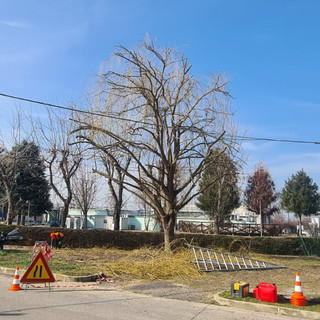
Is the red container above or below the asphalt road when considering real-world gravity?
above

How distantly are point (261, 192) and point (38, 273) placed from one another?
4381cm

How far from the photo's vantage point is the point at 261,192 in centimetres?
4988

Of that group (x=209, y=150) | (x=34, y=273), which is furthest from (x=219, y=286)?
(x=209, y=150)

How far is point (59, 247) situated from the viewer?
848 inches

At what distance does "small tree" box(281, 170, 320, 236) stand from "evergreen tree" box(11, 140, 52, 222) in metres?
30.8

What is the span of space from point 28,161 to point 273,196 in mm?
32257

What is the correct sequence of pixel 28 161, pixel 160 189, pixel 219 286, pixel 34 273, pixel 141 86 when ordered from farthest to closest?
pixel 28 161, pixel 160 189, pixel 141 86, pixel 219 286, pixel 34 273

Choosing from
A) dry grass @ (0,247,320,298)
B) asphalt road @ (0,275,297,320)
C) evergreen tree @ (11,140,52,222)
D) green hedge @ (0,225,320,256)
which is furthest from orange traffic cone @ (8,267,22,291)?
evergreen tree @ (11,140,52,222)

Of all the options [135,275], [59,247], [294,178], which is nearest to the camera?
[135,275]

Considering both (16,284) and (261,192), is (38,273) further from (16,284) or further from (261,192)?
(261,192)

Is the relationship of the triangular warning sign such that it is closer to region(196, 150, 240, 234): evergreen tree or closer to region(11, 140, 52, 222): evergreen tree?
region(196, 150, 240, 234): evergreen tree

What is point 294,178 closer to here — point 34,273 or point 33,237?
point 33,237

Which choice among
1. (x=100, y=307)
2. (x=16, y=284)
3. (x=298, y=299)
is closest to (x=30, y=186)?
(x=16, y=284)

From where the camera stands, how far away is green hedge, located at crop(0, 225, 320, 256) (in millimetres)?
22891
